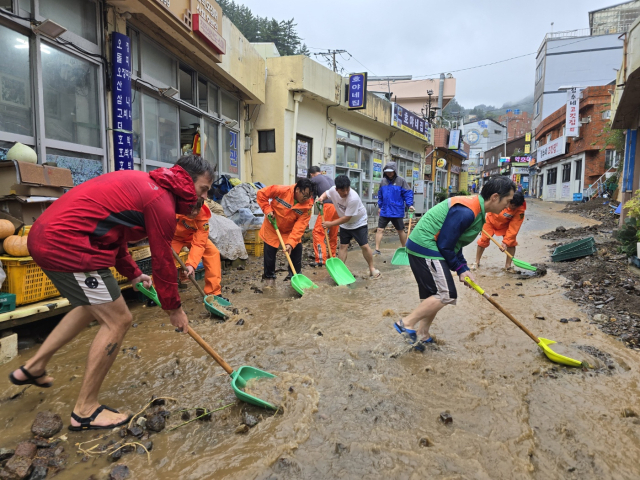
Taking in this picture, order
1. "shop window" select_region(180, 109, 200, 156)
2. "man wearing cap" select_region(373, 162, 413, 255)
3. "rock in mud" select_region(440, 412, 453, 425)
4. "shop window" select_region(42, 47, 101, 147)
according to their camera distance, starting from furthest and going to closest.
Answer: "man wearing cap" select_region(373, 162, 413, 255) → "shop window" select_region(180, 109, 200, 156) → "shop window" select_region(42, 47, 101, 147) → "rock in mud" select_region(440, 412, 453, 425)

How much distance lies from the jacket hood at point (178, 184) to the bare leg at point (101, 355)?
657 mm

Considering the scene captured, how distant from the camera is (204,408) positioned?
7.96ft

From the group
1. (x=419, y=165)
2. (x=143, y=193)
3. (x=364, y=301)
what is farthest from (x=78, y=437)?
(x=419, y=165)

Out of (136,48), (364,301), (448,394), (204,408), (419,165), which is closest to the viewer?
(204,408)

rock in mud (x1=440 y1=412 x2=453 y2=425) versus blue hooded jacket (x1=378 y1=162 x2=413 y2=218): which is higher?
blue hooded jacket (x1=378 y1=162 x2=413 y2=218)

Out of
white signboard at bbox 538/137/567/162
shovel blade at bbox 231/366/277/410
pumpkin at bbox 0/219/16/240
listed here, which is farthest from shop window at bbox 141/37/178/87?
white signboard at bbox 538/137/567/162

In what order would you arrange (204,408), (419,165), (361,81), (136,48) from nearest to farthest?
(204,408), (136,48), (361,81), (419,165)

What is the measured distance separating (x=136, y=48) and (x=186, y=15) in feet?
3.05

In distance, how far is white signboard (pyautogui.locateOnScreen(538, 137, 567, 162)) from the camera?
84.2ft

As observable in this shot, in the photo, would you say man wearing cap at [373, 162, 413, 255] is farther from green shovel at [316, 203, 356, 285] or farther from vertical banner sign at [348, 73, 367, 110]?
vertical banner sign at [348, 73, 367, 110]

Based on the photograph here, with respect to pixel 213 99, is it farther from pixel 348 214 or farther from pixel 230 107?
pixel 348 214

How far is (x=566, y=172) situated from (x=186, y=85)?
27.9 meters

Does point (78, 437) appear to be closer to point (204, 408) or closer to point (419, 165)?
point (204, 408)

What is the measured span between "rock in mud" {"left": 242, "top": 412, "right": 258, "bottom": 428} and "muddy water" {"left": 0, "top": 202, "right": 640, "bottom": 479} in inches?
2.2
